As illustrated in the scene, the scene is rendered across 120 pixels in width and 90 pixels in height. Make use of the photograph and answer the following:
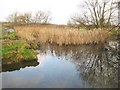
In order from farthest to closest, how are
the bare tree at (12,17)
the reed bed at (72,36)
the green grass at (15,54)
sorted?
the bare tree at (12,17) < the reed bed at (72,36) < the green grass at (15,54)

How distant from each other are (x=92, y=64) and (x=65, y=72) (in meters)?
1.74

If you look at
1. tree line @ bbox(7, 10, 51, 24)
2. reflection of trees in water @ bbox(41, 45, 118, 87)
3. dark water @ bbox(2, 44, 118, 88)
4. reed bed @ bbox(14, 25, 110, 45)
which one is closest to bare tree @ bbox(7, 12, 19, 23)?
tree line @ bbox(7, 10, 51, 24)

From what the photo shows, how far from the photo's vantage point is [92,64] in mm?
10359

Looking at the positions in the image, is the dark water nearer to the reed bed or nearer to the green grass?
the green grass

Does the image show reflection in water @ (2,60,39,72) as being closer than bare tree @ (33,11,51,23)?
Yes

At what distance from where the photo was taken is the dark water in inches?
302

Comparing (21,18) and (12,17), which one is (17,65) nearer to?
(21,18)

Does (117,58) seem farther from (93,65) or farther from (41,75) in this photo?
(41,75)

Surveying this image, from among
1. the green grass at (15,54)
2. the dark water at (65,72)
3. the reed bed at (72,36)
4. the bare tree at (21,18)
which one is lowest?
the dark water at (65,72)

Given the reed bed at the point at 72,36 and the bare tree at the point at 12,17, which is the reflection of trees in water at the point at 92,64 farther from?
the bare tree at the point at 12,17

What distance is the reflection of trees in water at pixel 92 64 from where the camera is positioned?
26.0 feet

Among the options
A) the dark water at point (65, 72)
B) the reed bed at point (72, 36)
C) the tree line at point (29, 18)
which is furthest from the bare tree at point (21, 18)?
the dark water at point (65, 72)

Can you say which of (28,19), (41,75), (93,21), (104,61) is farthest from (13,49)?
(28,19)

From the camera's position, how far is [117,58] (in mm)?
11648
